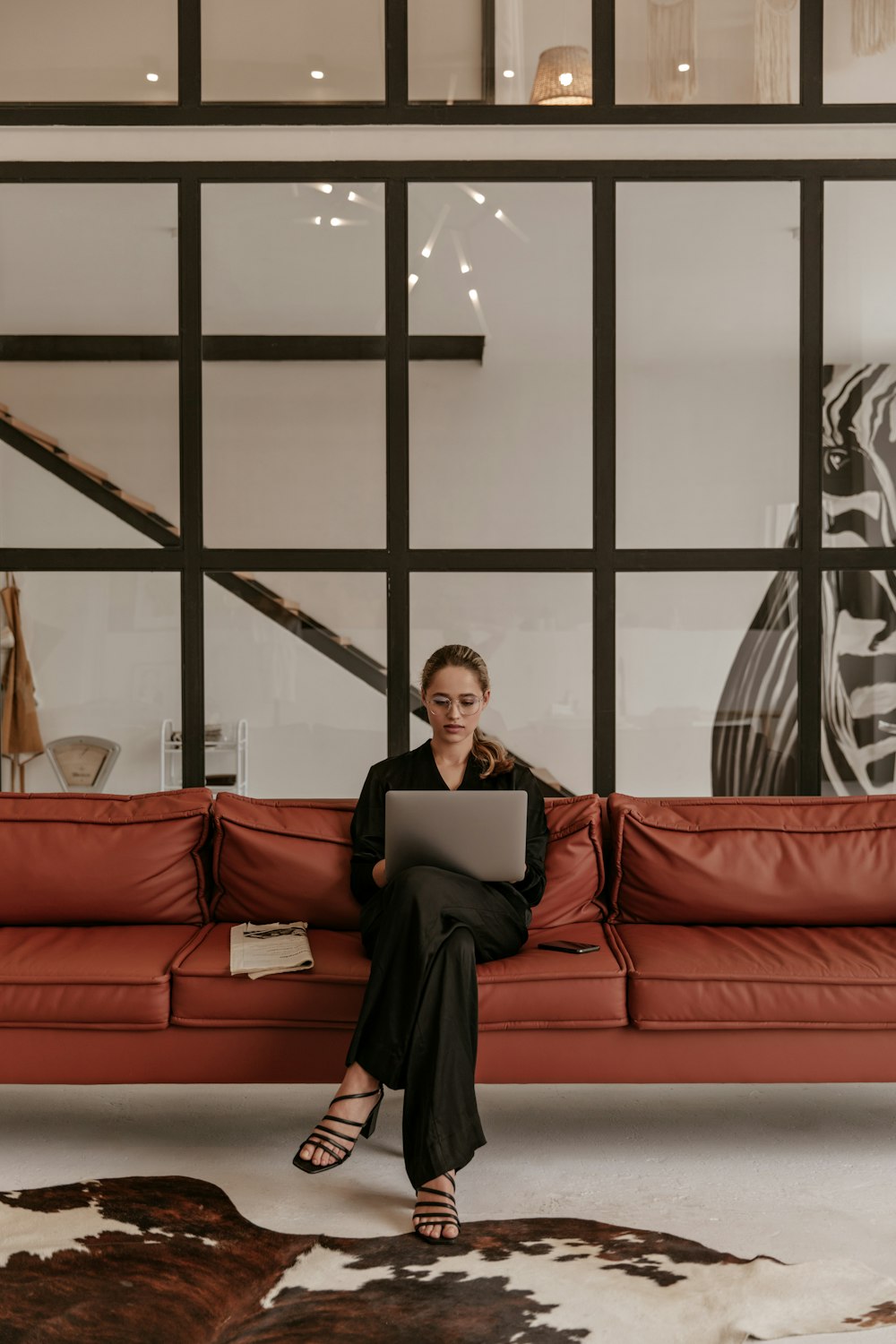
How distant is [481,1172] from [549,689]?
1.83 meters

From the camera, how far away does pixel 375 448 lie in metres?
3.98

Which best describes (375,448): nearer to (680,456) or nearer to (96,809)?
(680,456)

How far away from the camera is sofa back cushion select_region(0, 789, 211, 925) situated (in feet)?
9.79

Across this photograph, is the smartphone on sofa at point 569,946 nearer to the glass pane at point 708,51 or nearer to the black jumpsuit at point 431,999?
the black jumpsuit at point 431,999

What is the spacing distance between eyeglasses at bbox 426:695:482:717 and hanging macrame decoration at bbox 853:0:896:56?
9.44ft

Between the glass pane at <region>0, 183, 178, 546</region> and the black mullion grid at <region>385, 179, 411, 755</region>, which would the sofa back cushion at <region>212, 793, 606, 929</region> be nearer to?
the black mullion grid at <region>385, 179, 411, 755</region>

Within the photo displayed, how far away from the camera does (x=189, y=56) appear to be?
3936 millimetres

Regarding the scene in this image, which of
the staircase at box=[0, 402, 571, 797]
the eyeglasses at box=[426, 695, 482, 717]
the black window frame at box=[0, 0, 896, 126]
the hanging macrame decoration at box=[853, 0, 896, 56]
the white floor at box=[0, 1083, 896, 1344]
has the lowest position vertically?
the white floor at box=[0, 1083, 896, 1344]

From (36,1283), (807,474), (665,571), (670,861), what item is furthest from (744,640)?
(36,1283)

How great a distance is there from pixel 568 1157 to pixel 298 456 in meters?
2.51

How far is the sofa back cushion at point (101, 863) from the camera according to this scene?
298cm

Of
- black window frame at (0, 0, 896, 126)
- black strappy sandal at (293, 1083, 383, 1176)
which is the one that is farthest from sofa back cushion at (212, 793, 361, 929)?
black window frame at (0, 0, 896, 126)

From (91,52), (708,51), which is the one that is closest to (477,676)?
(708,51)

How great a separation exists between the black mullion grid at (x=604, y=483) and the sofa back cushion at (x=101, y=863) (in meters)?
1.53
